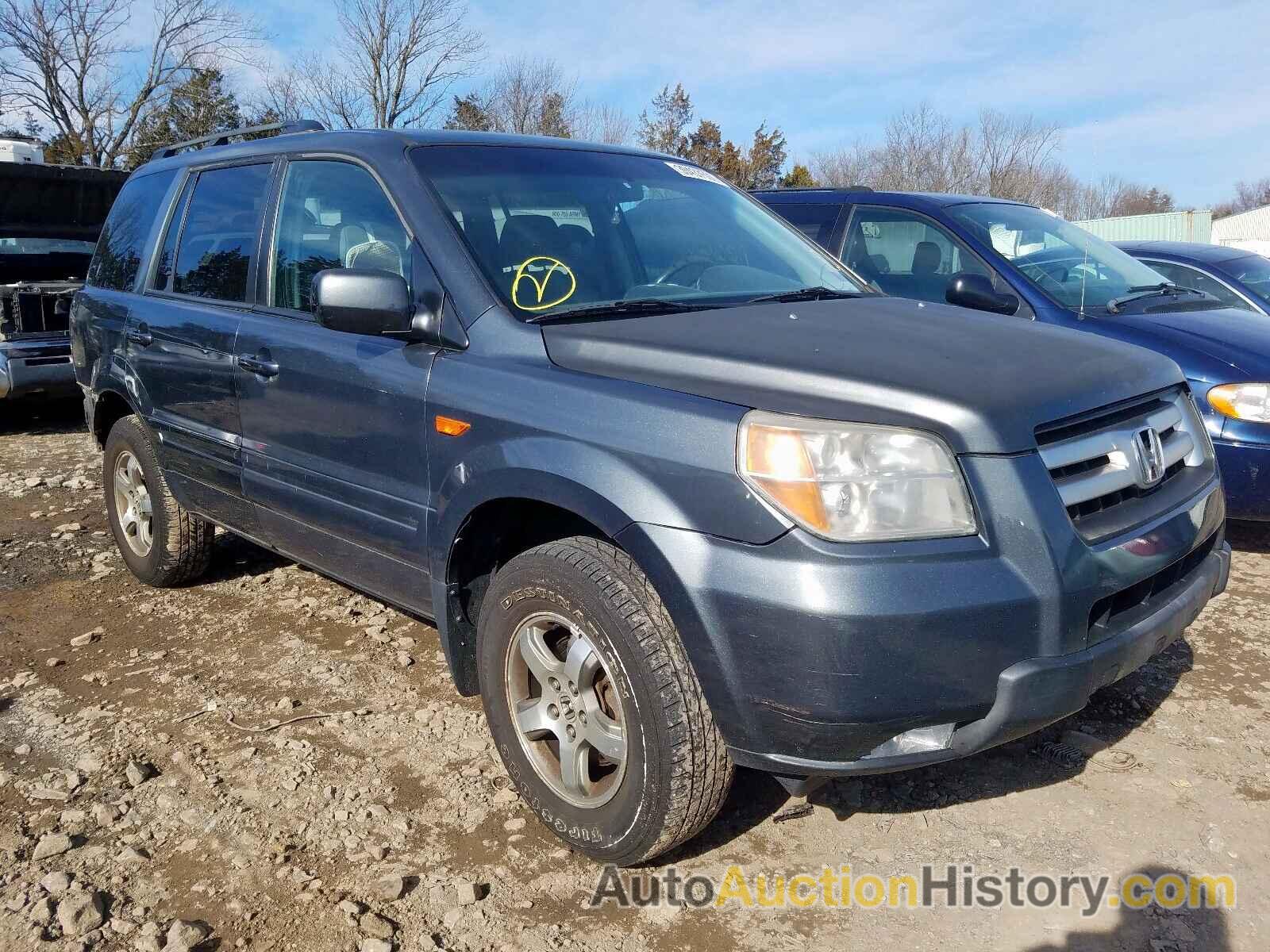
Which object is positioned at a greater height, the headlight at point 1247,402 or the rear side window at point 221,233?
the rear side window at point 221,233

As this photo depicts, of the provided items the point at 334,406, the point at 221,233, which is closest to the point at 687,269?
the point at 334,406

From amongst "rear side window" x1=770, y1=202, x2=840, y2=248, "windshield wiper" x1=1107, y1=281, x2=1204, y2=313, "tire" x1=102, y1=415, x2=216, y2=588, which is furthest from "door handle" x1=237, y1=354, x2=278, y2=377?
"windshield wiper" x1=1107, y1=281, x2=1204, y2=313

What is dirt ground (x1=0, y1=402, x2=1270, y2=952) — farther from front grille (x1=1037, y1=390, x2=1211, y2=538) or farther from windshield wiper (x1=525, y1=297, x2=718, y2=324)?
windshield wiper (x1=525, y1=297, x2=718, y2=324)

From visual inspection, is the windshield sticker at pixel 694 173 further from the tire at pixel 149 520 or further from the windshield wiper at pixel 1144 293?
the tire at pixel 149 520

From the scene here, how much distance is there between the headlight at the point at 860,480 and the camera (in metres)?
2.17

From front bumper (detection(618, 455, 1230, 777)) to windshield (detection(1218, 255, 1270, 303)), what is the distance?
5.94 m

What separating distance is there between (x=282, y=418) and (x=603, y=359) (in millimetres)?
1456

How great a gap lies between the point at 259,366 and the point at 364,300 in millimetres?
964

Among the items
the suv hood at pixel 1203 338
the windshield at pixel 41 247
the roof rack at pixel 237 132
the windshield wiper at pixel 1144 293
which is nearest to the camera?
the roof rack at pixel 237 132

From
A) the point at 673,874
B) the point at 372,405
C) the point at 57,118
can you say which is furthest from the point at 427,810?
the point at 57,118

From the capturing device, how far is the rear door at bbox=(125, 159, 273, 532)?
382 cm

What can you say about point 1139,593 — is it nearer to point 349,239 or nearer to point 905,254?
point 349,239

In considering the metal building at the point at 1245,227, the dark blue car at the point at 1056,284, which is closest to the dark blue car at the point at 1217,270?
the dark blue car at the point at 1056,284

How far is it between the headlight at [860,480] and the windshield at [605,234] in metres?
0.94
